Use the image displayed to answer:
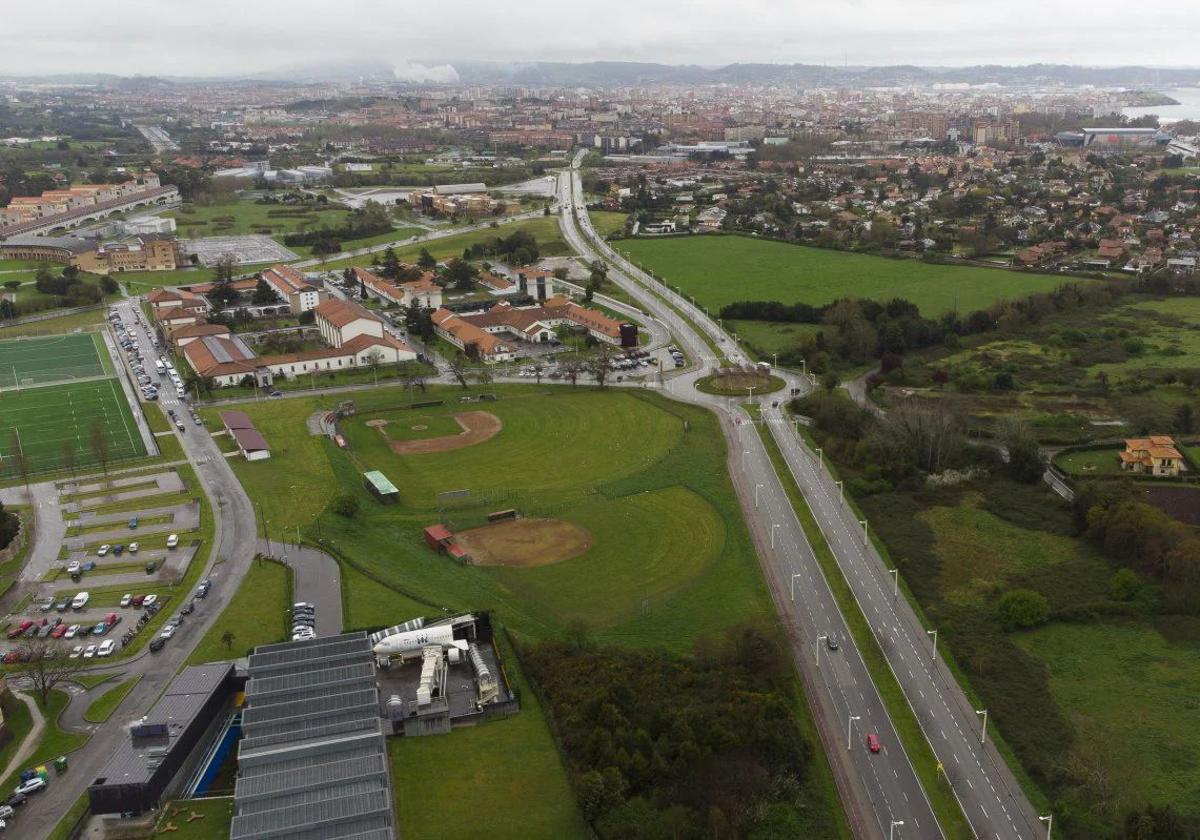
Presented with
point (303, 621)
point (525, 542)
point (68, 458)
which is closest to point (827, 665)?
point (525, 542)

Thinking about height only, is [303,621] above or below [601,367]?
above

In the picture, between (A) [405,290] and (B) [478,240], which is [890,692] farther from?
(B) [478,240]

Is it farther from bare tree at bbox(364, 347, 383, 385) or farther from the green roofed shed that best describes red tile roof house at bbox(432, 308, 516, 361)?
the green roofed shed

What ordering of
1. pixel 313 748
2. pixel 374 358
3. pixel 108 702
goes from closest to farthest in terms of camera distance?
pixel 313 748 < pixel 108 702 < pixel 374 358

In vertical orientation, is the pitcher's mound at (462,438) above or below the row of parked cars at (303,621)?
below

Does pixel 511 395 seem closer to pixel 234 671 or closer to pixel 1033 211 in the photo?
pixel 234 671

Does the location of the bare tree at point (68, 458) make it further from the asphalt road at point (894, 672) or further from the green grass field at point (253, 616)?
the asphalt road at point (894, 672)

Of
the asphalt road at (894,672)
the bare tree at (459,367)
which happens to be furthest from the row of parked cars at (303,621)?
the bare tree at (459,367)
